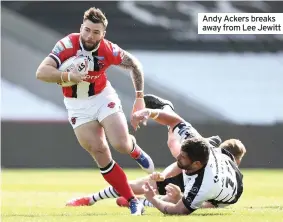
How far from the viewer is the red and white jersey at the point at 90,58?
814 centimetres

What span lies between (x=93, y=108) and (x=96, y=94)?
7.4 inches

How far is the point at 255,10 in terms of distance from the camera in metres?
28.0

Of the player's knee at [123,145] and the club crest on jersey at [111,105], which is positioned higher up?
the club crest on jersey at [111,105]

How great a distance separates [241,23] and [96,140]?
705cm

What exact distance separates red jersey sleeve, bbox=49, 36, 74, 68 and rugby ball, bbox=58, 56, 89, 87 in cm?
4

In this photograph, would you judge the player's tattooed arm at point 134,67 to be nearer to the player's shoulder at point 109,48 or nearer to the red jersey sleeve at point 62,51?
the player's shoulder at point 109,48

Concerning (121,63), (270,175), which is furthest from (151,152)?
(121,63)

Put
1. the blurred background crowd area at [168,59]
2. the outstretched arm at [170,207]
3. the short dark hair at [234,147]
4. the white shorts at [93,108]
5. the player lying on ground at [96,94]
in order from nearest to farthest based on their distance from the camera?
the outstretched arm at [170,207] → the player lying on ground at [96,94] → the white shorts at [93,108] → the short dark hair at [234,147] → the blurred background crowd area at [168,59]

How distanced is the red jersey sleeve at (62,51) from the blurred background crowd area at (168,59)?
17632mm

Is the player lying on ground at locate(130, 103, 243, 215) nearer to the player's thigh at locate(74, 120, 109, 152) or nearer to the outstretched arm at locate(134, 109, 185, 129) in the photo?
the outstretched arm at locate(134, 109, 185, 129)

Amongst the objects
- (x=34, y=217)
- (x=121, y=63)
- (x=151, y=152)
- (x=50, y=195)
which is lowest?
(x=151, y=152)

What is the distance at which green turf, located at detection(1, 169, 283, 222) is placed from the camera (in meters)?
7.44

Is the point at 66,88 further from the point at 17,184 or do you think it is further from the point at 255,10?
the point at 255,10

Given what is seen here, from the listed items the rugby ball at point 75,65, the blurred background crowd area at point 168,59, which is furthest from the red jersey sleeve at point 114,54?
the blurred background crowd area at point 168,59
